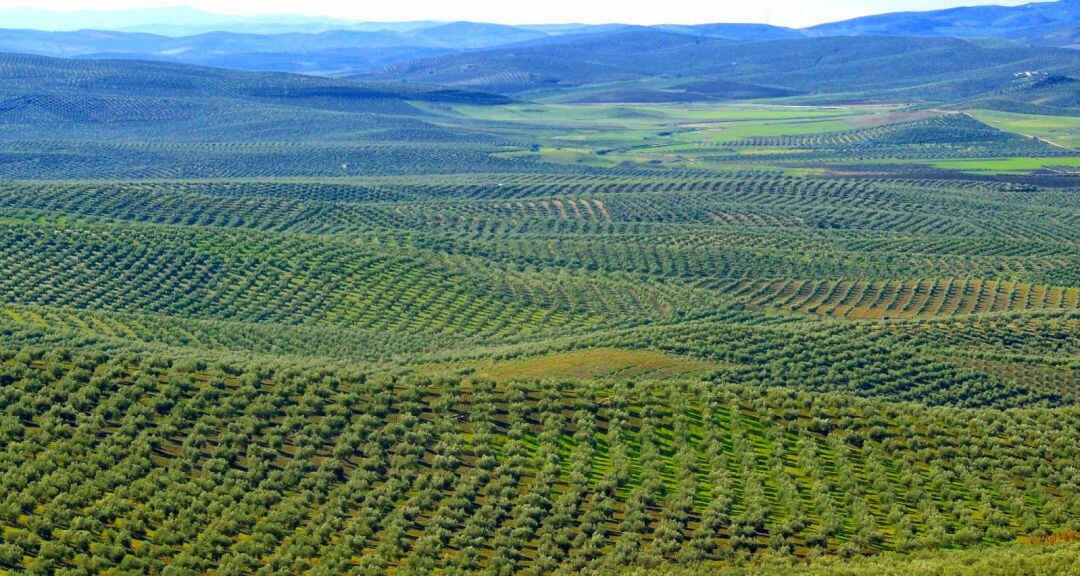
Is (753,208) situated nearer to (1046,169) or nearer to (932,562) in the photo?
(1046,169)

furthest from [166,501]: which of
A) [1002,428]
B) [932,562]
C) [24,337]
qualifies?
[1002,428]

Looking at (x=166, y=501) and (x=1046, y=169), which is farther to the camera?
(x=1046, y=169)

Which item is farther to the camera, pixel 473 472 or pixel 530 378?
pixel 530 378

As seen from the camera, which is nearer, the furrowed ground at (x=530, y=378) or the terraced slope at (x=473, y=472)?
the terraced slope at (x=473, y=472)

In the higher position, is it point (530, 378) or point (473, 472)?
point (530, 378)

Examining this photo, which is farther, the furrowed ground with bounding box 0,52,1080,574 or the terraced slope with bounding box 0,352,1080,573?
the furrowed ground with bounding box 0,52,1080,574

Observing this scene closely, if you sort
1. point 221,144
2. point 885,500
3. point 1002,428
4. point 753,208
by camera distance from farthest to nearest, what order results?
point 221,144, point 753,208, point 1002,428, point 885,500

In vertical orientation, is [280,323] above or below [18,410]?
below

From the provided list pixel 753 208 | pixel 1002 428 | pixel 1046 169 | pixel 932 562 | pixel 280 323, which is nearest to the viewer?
pixel 932 562

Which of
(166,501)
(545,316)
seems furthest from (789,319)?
(166,501)
